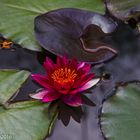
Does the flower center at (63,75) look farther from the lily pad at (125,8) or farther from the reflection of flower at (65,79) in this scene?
the lily pad at (125,8)

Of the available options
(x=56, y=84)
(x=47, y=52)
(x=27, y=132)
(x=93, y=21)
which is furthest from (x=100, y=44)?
(x=27, y=132)

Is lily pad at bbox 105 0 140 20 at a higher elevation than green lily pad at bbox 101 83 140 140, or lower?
higher

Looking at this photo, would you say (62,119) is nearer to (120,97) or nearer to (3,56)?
(120,97)

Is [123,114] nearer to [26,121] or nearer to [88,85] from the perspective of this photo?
[88,85]

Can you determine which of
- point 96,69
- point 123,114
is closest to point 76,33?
point 96,69

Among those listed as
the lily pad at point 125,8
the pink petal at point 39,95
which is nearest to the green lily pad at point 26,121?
the pink petal at point 39,95

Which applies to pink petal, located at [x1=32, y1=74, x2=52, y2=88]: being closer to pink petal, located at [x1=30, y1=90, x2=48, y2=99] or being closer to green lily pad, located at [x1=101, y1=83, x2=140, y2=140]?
pink petal, located at [x1=30, y1=90, x2=48, y2=99]

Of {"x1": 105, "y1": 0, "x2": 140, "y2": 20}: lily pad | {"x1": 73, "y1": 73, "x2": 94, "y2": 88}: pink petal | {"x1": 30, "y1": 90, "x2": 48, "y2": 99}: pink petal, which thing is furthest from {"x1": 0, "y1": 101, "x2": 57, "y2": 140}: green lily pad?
{"x1": 105, "y1": 0, "x2": 140, "y2": 20}: lily pad
